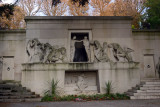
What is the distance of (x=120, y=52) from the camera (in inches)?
528

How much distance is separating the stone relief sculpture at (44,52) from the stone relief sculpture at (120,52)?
4098 mm

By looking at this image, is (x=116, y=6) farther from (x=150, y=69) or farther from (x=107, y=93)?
(x=107, y=93)

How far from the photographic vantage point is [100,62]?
1273cm

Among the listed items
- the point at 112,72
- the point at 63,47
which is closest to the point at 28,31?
the point at 63,47

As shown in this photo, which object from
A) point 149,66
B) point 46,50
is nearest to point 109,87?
point 149,66

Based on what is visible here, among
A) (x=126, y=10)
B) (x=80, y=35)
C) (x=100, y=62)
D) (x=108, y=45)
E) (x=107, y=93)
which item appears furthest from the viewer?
(x=126, y=10)

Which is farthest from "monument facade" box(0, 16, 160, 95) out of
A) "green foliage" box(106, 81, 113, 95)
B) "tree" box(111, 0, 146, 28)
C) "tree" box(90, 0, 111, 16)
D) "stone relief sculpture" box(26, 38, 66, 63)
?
"tree" box(90, 0, 111, 16)

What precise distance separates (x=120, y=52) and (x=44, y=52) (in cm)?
614

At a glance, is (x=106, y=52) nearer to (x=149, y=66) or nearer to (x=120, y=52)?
(x=120, y=52)

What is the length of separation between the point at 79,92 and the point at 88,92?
67 centimetres

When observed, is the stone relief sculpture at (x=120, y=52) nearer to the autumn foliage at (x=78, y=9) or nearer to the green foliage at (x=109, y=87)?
the green foliage at (x=109, y=87)

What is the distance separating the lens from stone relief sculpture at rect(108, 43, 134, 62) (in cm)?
1334

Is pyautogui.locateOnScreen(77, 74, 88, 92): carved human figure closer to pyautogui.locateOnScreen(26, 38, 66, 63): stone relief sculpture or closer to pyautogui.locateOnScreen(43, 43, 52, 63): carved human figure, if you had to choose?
pyautogui.locateOnScreen(26, 38, 66, 63): stone relief sculpture

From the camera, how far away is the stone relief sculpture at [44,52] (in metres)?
12.9
